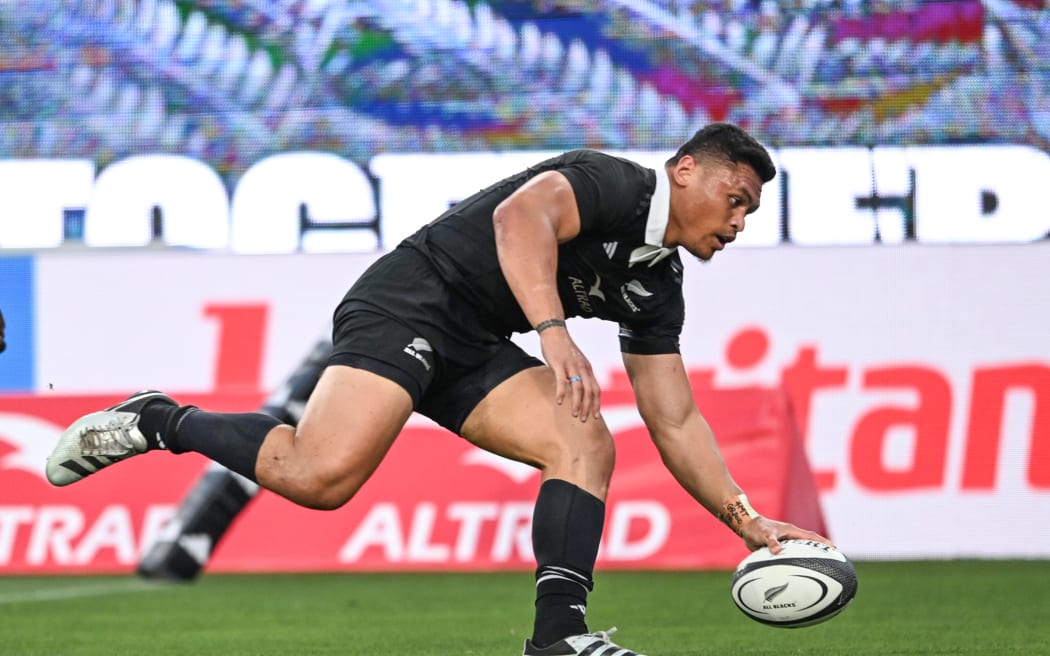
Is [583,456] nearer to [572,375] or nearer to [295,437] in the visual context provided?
[572,375]

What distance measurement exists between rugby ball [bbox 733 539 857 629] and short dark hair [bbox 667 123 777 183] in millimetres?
1051

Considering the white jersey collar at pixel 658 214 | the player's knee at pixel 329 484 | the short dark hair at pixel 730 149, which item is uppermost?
the short dark hair at pixel 730 149

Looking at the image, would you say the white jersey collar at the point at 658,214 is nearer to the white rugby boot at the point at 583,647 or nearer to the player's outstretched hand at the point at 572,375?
the player's outstretched hand at the point at 572,375

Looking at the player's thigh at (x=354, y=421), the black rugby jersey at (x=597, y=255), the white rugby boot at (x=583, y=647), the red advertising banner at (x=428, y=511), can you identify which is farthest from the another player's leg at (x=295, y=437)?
the red advertising banner at (x=428, y=511)

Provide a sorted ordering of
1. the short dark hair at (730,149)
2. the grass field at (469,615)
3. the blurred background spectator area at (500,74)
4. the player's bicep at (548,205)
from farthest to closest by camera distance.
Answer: the blurred background spectator area at (500,74)
the grass field at (469,615)
the short dark hair at (730,149)
the player's bicep at (548,205)

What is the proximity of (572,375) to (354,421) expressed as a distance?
0.76 m

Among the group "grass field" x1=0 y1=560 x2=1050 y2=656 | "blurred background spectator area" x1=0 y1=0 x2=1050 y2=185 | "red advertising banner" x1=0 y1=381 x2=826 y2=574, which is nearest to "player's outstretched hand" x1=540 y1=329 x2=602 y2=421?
"grass field" x1=0 y1=560 x2=1050 y2=656

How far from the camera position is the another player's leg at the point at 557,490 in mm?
4234

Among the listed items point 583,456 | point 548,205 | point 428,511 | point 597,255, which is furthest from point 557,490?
point 428,511

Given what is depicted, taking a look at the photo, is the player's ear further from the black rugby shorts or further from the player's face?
the black rugby shorts

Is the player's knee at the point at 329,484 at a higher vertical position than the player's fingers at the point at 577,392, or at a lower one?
lower

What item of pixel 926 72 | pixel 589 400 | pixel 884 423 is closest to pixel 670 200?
pixel 589 400

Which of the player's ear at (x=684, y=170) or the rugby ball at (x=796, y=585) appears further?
the player's ear at (x=684, y=170)

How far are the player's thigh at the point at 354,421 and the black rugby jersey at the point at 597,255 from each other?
1.28 ft
